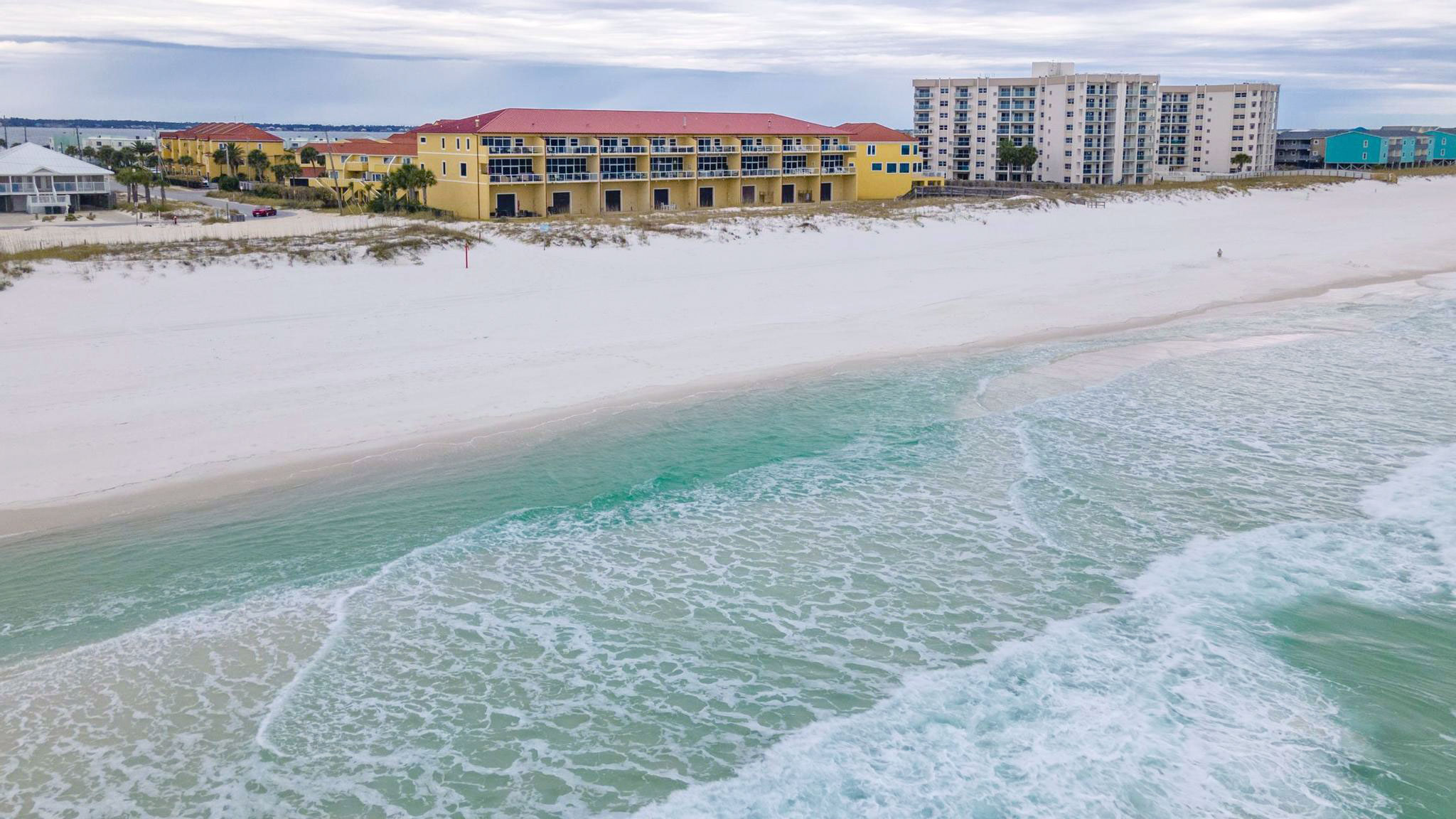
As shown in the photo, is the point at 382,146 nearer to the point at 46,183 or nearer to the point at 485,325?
the point at 46,183

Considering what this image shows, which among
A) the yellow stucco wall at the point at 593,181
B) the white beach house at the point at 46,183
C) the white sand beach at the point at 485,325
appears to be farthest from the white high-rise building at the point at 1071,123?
the white beach house at the point at 46,183

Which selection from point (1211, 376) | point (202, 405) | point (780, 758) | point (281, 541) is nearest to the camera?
point (780, 758)

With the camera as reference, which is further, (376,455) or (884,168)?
(884,168)

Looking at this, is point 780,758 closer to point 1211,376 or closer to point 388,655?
point 388,655

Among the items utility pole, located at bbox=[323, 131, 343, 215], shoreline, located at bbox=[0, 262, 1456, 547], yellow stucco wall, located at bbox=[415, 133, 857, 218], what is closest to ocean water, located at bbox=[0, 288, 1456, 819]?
shoreline, located at bbox=[0, 262, 1456, 547]

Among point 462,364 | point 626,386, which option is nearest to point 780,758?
point 626,386

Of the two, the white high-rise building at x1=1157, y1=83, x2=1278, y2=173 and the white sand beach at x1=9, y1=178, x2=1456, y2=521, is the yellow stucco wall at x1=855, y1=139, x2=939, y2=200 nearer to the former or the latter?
the white sand beach at x1=9, y1=178, x2=1456, y2=521

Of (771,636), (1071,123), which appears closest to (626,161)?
(771,636)
